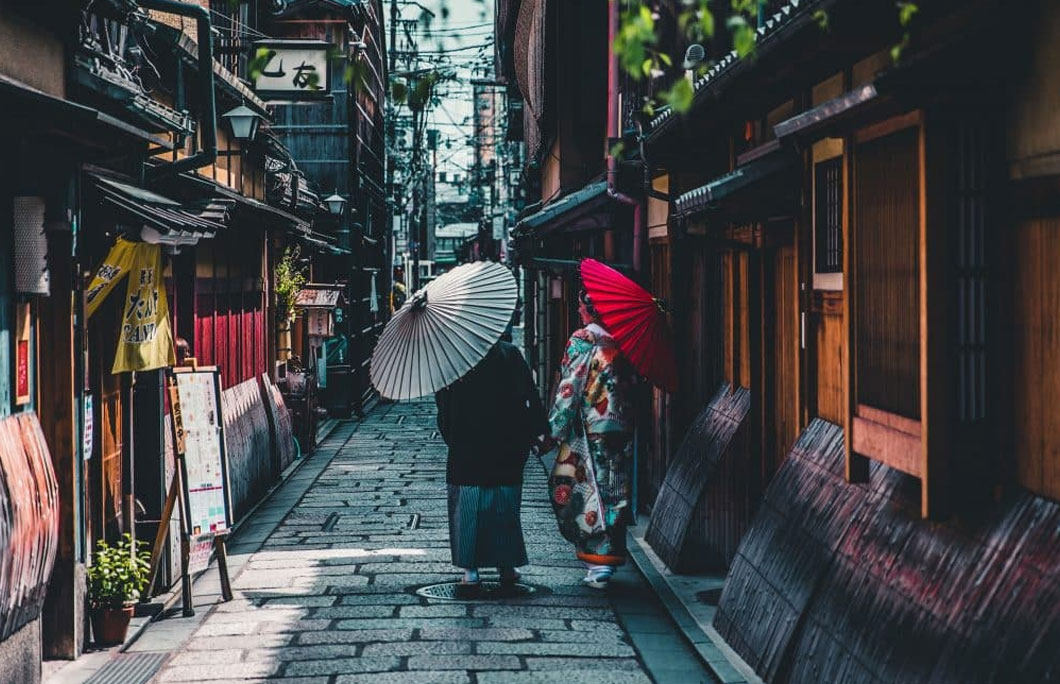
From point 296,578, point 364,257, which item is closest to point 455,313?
point 296,578

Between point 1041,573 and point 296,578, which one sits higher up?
point 1041,573

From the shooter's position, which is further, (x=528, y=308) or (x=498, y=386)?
(x=528, y=308)

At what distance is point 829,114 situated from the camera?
7.63 meters

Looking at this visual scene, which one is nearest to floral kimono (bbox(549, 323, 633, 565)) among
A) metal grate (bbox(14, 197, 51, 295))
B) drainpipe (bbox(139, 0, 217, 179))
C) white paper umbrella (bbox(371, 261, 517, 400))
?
white paper umbrella (bbox(371, 261, 517, 400))

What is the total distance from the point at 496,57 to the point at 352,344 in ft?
74.0

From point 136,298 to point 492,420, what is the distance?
139 inches

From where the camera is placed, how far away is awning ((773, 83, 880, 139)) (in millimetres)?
7027

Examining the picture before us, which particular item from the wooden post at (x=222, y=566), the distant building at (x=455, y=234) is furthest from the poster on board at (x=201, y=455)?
the distant building at (x=455, y=234)

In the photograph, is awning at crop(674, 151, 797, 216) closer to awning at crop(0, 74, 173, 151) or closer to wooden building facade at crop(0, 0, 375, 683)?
wooden building facade at crop(0, 0, 375, 683)

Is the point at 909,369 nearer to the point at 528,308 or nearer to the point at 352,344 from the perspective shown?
the point at 352,344

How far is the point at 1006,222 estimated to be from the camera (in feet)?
22.1


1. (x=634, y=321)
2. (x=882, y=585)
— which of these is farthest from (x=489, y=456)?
(x=882, y=585)

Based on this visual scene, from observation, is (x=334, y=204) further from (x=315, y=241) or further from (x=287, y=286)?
(x=287, y=286)

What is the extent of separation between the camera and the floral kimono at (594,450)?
13039mm
